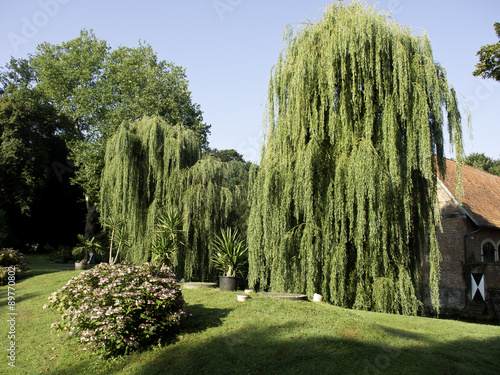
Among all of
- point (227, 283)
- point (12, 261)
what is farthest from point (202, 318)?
point (12, 261)

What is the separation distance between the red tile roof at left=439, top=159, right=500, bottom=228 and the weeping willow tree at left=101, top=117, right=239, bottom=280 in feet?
38.0

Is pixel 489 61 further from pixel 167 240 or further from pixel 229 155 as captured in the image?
pixel 229 155

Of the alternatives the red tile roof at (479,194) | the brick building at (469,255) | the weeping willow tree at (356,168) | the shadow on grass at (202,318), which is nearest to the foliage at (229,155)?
the red tile roof at (479,194)

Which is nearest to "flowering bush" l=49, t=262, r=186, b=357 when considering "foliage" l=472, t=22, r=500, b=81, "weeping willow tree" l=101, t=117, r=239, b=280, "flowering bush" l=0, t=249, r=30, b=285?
"weeping willow tree" l=101, t=117, r=239, b=280

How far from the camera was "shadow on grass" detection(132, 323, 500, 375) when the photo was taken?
534 centimetres

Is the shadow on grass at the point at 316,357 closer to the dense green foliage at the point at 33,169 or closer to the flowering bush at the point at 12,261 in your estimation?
the flowering bush at the point at 12,261

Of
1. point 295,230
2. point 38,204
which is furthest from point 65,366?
point 38,204

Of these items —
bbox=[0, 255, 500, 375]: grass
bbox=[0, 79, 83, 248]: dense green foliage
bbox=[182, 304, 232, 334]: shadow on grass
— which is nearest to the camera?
bbox=[0, 255, 500, 375]: grass

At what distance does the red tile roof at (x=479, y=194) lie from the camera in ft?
62.7

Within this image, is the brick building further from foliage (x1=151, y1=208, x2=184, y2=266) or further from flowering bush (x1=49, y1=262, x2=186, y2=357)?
flowering bush (x1=49, y1=262, x2=186, y2=357)

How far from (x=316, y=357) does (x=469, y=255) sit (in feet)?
51.7

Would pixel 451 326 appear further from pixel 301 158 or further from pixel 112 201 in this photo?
pixel 112 201

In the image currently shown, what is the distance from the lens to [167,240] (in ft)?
40.6

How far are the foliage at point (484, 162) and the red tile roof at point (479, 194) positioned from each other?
83.9 feet
